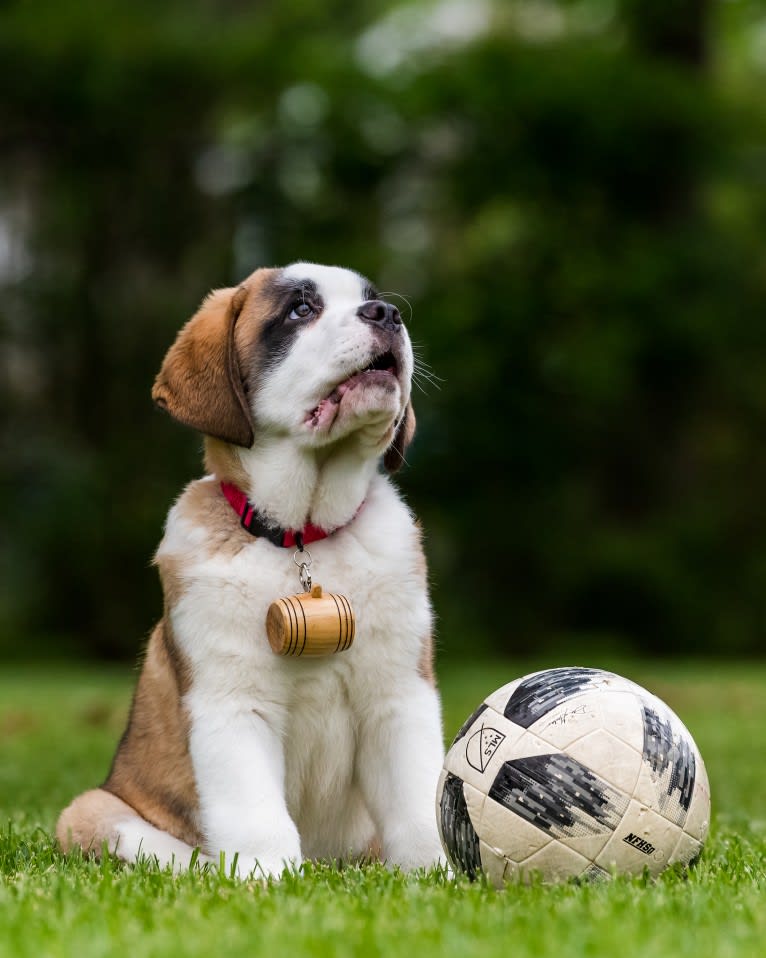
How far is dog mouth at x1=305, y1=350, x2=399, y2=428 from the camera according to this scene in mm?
3959

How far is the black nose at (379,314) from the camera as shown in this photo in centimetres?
400

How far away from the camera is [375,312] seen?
4.01 m

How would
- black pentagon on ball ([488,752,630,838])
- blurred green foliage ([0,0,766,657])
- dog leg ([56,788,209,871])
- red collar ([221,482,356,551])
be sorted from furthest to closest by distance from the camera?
blurred green foliage ([0,0,766,657])
red collar ([221,482,356,551])
dog leg ([56,788,209,871])
black pentagon on ball ([488,752,630,838])

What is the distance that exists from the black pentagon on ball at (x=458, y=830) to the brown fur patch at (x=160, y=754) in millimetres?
751

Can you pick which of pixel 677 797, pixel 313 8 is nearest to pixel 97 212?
pixel 313 8

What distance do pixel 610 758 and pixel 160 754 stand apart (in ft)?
4.56

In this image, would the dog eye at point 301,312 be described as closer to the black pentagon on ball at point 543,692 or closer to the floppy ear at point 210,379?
the floppy ear at point 210,379

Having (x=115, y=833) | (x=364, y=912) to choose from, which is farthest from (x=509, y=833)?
(x=115, y=833)

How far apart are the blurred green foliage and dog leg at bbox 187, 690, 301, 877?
1100 centimetres

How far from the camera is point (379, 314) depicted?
4012 mm

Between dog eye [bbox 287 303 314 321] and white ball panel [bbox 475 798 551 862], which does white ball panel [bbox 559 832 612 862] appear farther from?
dog eye [bbox 287 303 314 321]

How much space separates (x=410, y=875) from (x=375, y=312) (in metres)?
1.59

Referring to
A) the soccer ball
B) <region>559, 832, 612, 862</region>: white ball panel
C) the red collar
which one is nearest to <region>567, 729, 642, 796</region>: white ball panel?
the soccer ball

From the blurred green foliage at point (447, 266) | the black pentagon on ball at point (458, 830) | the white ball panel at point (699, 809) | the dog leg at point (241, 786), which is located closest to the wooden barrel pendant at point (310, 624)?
the dog leg at point (241, 786)
